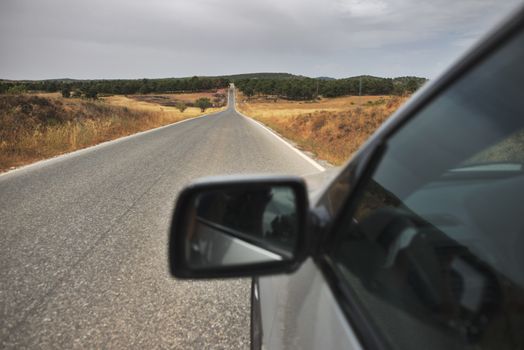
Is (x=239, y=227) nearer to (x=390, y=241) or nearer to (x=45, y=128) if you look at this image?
(x=390, y=241)

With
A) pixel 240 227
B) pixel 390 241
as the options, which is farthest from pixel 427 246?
pixel 240 227

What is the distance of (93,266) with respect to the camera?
11.8ft

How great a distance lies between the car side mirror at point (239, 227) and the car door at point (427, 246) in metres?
0.12

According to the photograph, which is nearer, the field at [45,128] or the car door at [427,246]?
the car door at [427,246]

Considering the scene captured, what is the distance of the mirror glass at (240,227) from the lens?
1171 millimetres

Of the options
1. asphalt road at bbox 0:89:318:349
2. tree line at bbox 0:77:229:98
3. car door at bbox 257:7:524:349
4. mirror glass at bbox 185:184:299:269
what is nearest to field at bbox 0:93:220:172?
asphalt road at bbox 0:89:318:349

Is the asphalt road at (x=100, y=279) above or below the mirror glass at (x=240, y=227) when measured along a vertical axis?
below

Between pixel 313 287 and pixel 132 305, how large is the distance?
2.11 m

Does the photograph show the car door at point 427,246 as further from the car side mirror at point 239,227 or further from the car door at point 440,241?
the car side mirror at point 239,227

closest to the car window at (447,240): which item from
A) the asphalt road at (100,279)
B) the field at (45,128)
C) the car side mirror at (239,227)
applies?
the car side mirror at (239,227)

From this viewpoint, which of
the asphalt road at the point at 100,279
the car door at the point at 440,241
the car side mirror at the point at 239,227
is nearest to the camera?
the car door at the point at 440,241

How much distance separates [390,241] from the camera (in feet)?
3.88

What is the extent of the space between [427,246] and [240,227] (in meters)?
0.57

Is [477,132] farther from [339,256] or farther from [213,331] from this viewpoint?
[213,331]
